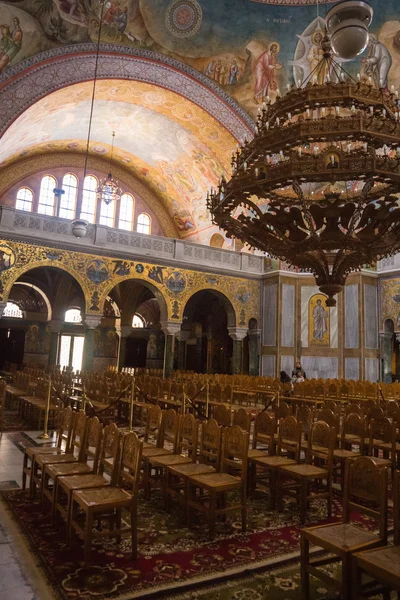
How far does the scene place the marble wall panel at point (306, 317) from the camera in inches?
803

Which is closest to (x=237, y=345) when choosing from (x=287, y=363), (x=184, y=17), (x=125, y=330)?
(x=287, y=363)

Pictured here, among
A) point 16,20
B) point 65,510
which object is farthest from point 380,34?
point 65,510

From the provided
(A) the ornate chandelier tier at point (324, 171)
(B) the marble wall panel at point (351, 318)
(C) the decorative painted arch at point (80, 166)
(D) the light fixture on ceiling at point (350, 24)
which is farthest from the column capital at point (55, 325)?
(D) the light fixture on ceiling at point (350, 24)

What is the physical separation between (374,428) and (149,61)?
649 inches

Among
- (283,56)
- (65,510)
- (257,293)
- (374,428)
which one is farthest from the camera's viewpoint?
(257,293)

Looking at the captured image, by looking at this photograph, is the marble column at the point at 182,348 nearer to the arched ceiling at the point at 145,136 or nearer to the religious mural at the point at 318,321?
the arched ceiling at the point at 145,136

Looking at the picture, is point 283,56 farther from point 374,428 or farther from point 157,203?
point 374,428

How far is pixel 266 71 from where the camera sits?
1900 centimetres

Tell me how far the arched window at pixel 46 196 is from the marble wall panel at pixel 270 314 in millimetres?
11153

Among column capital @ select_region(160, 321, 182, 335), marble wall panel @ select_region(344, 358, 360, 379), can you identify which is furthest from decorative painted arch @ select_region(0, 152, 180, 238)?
marble wall panel @ select_region(344, 358, 360, 379)

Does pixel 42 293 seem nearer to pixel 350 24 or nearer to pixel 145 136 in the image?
pixel 145 136

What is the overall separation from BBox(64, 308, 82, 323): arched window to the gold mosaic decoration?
301 inches

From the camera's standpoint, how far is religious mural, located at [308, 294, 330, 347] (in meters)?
20.6

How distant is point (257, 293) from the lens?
71.5 feet
